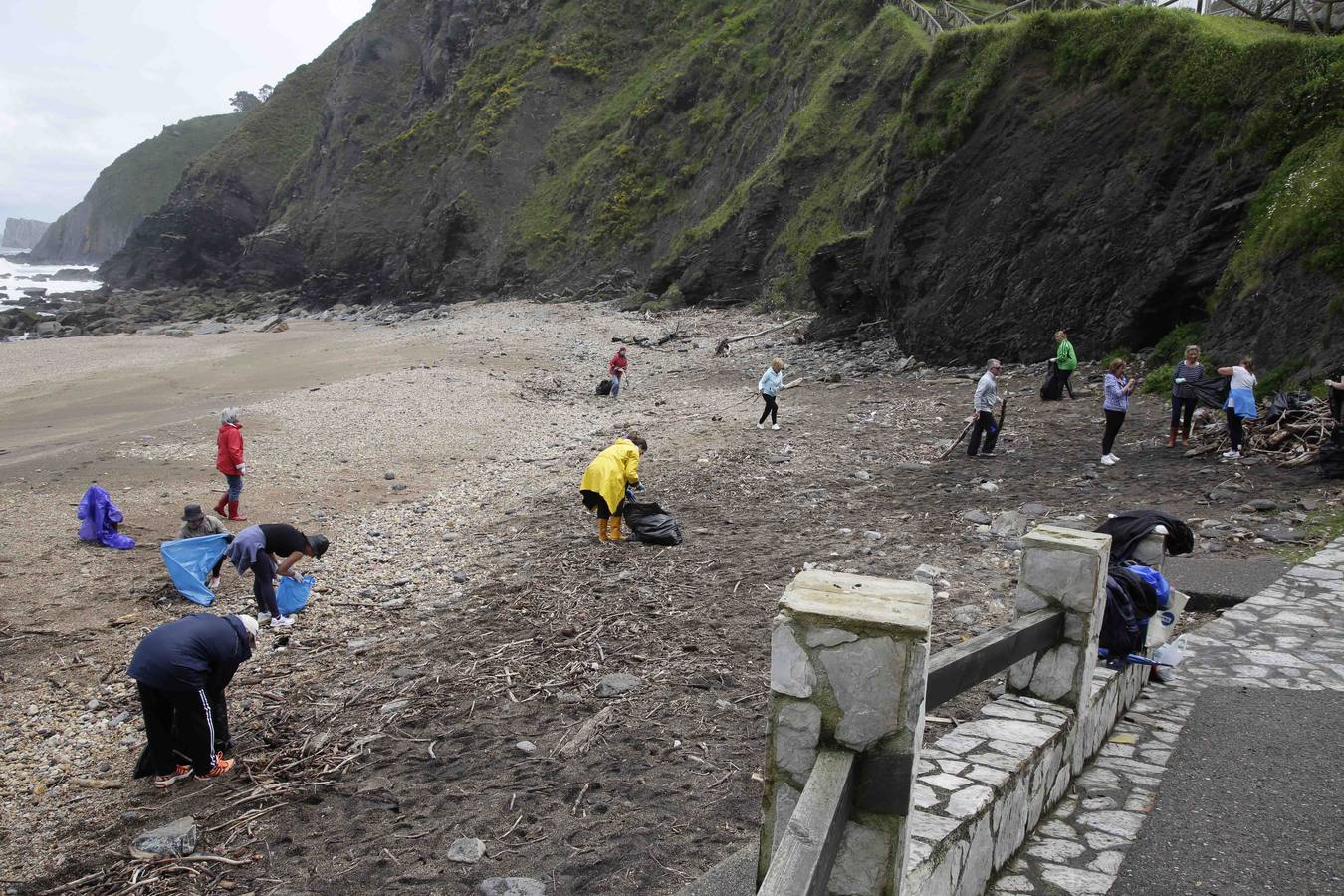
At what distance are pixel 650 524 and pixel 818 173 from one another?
87.7 ft

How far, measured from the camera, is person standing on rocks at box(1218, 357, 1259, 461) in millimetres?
10516

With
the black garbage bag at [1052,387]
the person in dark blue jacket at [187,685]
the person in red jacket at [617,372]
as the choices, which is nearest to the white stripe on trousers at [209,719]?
the person in dark blue jacket at [187,685]

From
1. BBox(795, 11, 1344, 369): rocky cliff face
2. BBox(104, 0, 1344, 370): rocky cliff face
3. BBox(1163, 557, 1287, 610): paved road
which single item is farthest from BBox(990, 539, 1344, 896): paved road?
BBox(104, 0, 1344, 370): rocky cliff face

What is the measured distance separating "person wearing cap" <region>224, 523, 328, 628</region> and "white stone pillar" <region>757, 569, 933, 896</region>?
22.9 ft

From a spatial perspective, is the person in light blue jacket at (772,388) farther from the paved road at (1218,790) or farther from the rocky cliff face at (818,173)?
the paved road at (1218,790)

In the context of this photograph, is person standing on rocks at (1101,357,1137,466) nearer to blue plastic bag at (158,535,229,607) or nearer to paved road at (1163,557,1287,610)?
paved road at (1163,557,1287,610)

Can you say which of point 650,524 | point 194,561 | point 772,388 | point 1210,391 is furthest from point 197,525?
point 1210,391

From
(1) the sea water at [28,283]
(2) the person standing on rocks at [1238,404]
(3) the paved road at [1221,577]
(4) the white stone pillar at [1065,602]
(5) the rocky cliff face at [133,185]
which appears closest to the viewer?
(4) the white stone pillar at [1065,602]

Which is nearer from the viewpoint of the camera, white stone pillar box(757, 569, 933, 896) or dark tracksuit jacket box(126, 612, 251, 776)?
white stone pillar box(757, 569, 933, 896)

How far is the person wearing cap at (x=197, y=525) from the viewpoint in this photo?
9.35 metres

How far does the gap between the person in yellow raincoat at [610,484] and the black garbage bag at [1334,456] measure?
25.4 feet

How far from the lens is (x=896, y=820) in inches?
101

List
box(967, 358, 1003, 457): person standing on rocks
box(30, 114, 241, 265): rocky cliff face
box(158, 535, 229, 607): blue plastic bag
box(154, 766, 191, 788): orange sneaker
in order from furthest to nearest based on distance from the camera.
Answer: box(30, 114, 241, 265): rocky cliff face → box(967, 358, 1003, 457): person standing on rocks → box(158, 535, 229, 607): blue plastic bag → box(154, 766, 191, 788): orange sneaker

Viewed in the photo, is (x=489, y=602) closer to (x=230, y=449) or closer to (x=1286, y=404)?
(x=230, y=449)
